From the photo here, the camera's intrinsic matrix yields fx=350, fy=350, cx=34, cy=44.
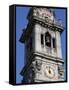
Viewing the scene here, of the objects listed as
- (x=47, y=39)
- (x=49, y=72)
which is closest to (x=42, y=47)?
(x=47, y=39)

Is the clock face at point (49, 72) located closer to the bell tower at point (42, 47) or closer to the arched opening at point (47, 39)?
the bell tower at point (42, 47)

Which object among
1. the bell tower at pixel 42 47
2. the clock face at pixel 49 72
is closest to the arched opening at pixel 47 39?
the bell tower at pixel 42 47

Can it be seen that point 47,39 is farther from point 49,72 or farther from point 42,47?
point 49,72

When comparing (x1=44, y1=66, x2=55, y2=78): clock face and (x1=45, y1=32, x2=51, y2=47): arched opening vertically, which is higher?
(x1=45, y1=32, x2=51, y2=47): arched opening

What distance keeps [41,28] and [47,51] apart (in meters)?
0.18

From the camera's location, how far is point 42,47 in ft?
8.53

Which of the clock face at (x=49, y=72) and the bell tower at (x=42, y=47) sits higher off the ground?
the bell tower at (x=42, y=47)

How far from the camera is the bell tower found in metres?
2.56

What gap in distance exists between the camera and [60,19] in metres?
2.66

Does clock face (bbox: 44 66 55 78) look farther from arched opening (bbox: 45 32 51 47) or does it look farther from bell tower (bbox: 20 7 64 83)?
arched opening (bbox: 45 32 51 47)

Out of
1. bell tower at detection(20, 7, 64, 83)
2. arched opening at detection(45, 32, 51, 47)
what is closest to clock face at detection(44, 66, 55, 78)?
bell tower at detection(20, 7, 64, 83)

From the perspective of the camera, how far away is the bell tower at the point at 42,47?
2559 millimetres
